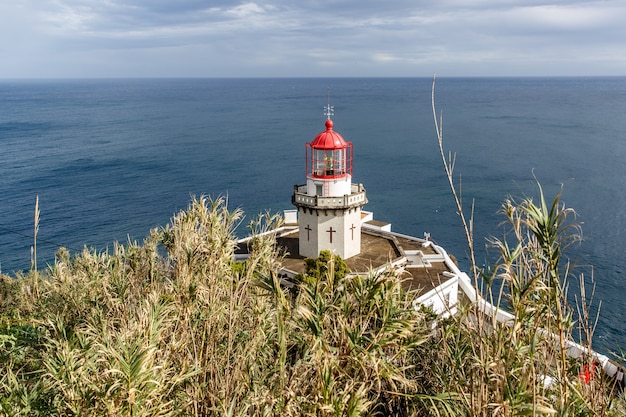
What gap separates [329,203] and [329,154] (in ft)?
9.49

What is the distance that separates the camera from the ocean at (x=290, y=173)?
49.0 metres

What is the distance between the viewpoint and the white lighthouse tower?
83.7ft

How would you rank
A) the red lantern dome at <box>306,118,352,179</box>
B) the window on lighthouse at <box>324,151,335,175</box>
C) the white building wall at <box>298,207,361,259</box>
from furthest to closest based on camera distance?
the window on lighthouse at <box>324,151,335,175</box> < the white building wall at <box>298,207,361,259</box> < the red lantern dome at <box>306,118,352,179</box>

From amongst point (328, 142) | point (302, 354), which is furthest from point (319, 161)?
point (302, 354)

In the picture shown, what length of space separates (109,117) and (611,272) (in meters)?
140

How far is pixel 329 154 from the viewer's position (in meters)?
26.5

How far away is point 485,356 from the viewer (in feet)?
27.1

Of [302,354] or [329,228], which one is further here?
[329,228]

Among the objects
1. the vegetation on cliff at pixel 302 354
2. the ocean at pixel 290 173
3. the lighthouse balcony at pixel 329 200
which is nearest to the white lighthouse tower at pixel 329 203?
the lighthouse balcony at pixel 329 200

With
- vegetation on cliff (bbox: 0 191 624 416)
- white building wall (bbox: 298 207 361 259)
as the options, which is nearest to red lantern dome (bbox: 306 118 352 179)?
white building wall (bbox: 298 207 361 259)

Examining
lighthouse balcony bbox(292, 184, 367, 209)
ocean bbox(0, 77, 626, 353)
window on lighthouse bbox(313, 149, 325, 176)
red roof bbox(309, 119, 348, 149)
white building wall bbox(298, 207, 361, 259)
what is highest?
red roof bbox(309, 119, 348, 149)

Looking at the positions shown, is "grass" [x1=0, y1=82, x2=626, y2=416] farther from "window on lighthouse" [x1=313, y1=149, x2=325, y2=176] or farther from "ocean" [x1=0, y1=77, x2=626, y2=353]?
"window on lighthouse" [x1=313, y1=149, x2=325, y2=176]

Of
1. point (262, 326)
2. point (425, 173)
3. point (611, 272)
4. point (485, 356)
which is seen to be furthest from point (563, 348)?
point (425, 173)

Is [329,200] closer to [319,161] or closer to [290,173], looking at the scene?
[319,161]
